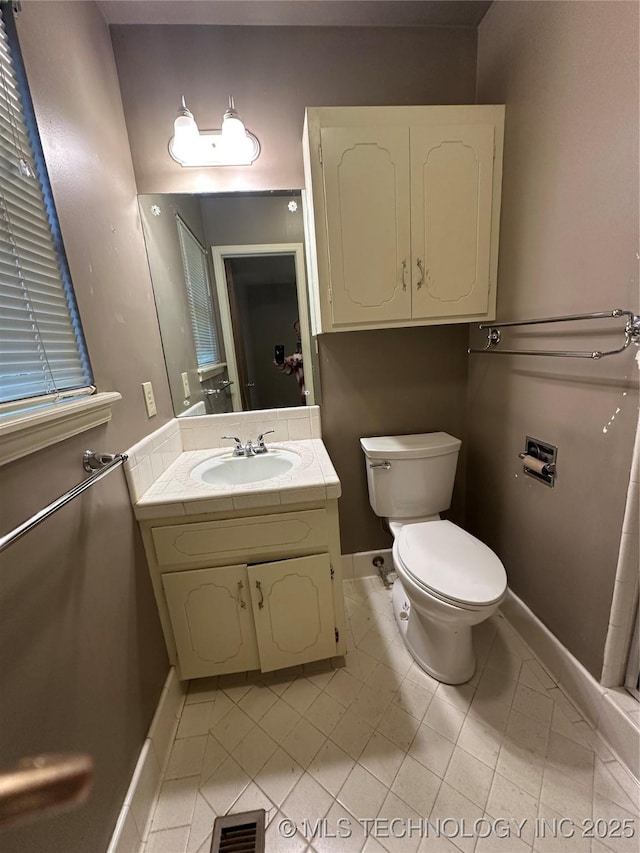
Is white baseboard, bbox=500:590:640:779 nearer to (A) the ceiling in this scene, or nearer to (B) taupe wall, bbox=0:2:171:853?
(B) taupe wall, bbox=0:2:171:853

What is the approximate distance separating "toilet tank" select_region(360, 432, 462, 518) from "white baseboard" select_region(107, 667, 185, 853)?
1074 mm

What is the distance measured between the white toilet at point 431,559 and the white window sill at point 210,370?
750 mm

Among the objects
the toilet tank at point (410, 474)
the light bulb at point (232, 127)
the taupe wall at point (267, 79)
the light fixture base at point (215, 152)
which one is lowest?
the toilet tank at point (410, 474)

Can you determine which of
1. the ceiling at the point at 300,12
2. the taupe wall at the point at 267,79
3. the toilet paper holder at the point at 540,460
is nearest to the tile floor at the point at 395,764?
the toilet paper holder at the point at 540,460

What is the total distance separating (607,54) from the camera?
35.4 inches

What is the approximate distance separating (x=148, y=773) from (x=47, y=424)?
3.51ft

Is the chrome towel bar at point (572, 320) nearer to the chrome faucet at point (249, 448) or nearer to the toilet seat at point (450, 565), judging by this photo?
the toilet seat at point (450, 565)

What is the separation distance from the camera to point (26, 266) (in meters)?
0.75

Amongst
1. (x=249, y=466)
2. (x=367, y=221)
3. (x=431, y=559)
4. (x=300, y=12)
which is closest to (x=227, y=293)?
(x=367, y=221)

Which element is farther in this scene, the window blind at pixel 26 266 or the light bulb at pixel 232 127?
the light bulb at pixel 232 127

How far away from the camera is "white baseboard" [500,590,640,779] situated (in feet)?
3.29

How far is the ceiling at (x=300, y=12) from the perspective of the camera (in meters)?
1.21

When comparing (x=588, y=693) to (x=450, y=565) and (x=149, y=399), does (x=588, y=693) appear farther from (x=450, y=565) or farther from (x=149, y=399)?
(x=149, y=399)

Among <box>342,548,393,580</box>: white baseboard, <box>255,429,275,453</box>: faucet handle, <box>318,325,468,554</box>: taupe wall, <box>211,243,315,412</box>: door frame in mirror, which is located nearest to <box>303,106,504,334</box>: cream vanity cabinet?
<box>211,243,315,412</box>: door frame in mirror
